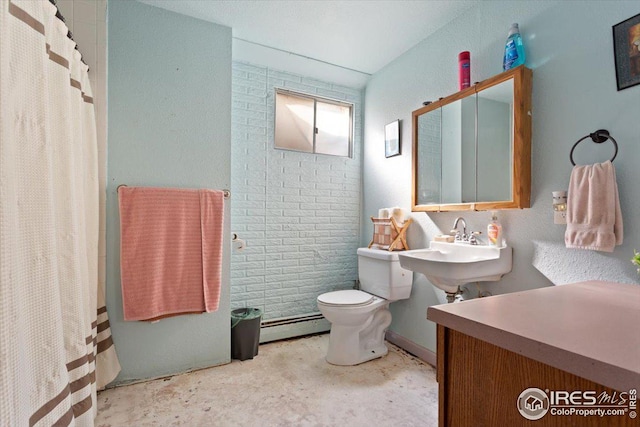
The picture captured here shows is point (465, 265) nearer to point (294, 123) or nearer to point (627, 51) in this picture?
point (627, 51)

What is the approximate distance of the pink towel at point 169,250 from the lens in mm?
1905

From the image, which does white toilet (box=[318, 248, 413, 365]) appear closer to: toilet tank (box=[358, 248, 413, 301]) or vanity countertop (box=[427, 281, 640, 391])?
toilet tank (box=[358, 248, 413, 301])

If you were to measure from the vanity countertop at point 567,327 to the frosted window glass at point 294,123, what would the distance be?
Answer: 216 centimetres

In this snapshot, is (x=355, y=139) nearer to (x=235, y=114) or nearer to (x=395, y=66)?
(x=395, y=66)

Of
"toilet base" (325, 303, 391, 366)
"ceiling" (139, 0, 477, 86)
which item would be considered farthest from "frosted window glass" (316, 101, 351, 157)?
"toilet base" (325, 303, 391, 366)

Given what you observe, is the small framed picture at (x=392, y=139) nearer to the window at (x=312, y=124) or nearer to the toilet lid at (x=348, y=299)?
the window at (x=312, y=124)

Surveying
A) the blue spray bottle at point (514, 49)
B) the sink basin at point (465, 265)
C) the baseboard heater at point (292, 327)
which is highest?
the blue spray bottle at point (514, 49)

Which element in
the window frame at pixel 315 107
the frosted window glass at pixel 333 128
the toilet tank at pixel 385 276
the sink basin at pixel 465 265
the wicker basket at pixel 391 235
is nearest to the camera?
the sink basin at pixel 465 265

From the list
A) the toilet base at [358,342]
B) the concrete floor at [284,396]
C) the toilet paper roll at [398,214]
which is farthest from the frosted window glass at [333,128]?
the concrete floor at [284,396]

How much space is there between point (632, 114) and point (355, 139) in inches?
79.5

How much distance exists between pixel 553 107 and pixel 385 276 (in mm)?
1423

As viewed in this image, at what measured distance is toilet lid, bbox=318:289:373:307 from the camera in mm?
2148

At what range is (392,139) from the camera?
102 inches

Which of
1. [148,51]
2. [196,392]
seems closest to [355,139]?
[148,51]
